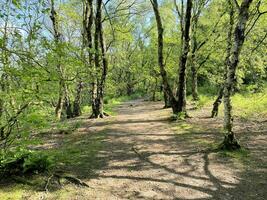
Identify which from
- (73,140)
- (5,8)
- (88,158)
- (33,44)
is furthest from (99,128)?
(5,8)

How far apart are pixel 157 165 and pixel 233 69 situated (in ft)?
10.9

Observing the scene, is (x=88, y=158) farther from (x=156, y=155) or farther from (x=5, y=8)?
(x=5, y=8)

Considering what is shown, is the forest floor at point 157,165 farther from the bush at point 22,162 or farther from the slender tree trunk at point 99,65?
the slender tree trunk at point 99,65

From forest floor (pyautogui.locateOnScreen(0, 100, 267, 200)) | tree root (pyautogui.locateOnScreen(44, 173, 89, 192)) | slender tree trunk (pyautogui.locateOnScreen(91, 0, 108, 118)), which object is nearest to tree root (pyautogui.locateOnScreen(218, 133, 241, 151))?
forest floor (pyautogui.locateOnScreen(0, 100, 267, 200))

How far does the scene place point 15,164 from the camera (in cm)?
644

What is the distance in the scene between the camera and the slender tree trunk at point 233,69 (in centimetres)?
807

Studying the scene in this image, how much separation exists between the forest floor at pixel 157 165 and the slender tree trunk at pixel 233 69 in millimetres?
428

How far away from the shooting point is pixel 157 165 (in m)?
7.59

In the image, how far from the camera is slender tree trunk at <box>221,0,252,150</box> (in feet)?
26.5

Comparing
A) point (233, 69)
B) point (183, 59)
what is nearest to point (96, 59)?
point (183, 59)

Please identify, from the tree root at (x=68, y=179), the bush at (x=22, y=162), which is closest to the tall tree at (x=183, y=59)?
the bush at (x=22, y=162)

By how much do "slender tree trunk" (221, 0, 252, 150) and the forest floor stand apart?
0.43 m

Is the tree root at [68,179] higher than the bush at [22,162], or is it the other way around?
the bush at [22,162]

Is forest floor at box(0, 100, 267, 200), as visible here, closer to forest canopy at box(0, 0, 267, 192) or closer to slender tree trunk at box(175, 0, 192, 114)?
forest canopy at box(0, 0, 267, 192)
